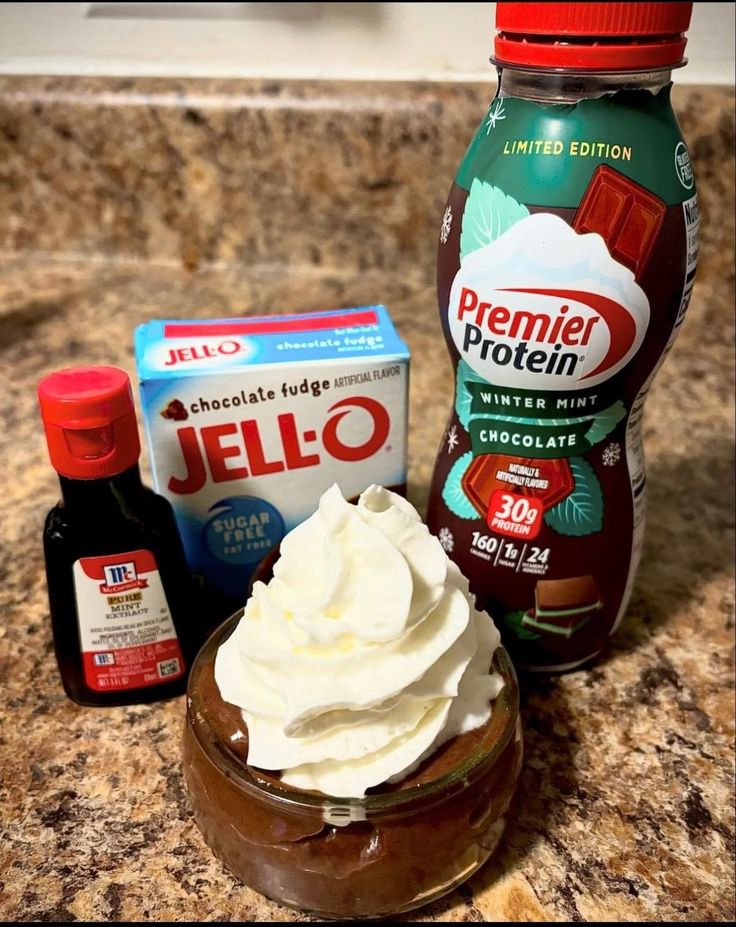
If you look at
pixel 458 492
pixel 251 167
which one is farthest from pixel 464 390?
pixel 251 167

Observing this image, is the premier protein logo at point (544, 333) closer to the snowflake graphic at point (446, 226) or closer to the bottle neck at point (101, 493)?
the snowflake graphic at point (446, 226)

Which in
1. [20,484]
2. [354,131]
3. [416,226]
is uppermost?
[354,131]

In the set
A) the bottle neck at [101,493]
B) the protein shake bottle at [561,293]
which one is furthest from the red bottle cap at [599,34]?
the bottle neck at [101,493]

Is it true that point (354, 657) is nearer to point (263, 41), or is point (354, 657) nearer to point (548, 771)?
point (548, 771)

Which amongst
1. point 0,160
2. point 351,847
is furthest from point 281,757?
point 0,160

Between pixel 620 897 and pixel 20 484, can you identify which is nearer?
pixel 620 897

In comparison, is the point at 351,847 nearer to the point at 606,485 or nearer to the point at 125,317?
the point at 606,485

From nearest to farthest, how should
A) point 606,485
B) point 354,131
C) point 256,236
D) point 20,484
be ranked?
point 606,485
point 20,484
point 354,131
point 256,236

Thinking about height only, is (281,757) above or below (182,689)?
above
